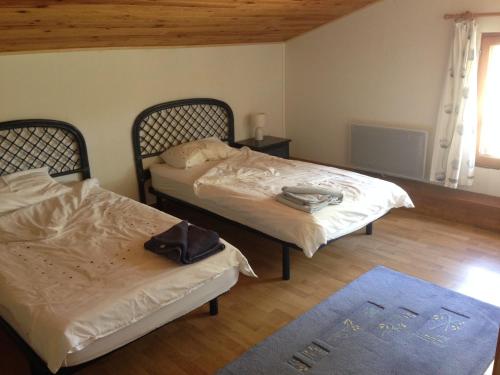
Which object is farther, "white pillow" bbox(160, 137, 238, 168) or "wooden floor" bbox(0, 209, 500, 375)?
"white pillow" bbox(160, 137, 238, 168)

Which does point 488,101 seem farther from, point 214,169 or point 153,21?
point 153,21

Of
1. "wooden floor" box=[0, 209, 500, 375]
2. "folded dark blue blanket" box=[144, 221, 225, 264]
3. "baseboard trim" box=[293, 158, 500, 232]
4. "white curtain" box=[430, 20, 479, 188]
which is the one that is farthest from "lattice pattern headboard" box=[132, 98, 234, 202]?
"white curtain" box=[430, 20, 479, 188]

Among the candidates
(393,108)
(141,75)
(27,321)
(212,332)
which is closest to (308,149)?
(393,108)

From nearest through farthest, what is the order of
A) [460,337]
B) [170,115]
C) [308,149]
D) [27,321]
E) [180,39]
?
[27,321]
[460,337]
[180,39]
[170,115]
[308,149]

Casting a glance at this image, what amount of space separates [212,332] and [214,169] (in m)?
1.72

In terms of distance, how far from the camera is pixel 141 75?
413cm

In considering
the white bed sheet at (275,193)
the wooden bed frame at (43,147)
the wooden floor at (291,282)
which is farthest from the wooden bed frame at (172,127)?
the wooden bed frame at (43,147)

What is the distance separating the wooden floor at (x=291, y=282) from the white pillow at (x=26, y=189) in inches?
38.3

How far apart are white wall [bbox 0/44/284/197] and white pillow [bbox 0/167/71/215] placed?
48cm

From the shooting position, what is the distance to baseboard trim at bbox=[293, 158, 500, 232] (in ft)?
12.8

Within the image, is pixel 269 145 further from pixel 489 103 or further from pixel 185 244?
pixel 185 244

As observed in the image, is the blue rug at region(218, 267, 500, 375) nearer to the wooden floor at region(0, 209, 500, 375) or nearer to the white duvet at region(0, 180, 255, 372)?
the wooden floor at region(0, 209, 500, 375)

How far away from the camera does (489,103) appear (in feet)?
13.1

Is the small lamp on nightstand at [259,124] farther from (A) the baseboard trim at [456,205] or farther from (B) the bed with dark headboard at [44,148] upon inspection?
(B) the bed with dark headboard at [44,148]
